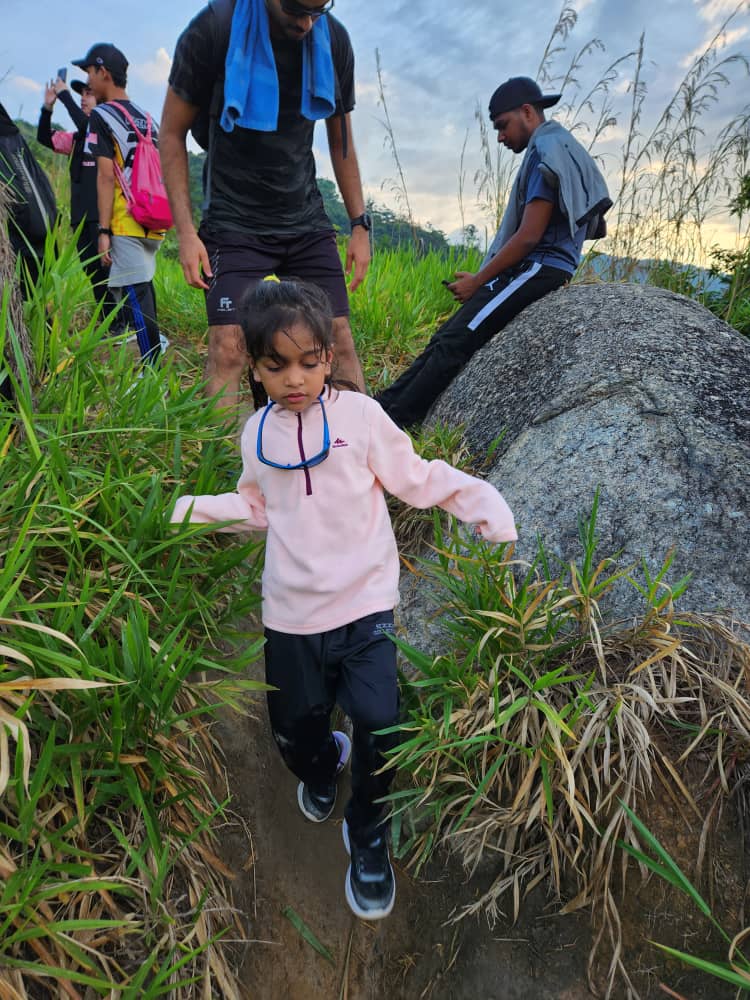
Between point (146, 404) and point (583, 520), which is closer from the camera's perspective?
point (583, 520)

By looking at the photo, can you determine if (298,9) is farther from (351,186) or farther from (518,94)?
(518,94)

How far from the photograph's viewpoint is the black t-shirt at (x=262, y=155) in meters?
2.60

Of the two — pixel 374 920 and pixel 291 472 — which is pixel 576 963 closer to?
pixel 374 920

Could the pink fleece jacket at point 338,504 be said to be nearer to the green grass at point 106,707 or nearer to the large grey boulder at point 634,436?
the green grass at point 106,707

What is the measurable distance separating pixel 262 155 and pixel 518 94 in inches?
75.7

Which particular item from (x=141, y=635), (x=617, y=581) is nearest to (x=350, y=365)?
(x=617, y=581)

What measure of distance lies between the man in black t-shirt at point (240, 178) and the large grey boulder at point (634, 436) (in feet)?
3.73

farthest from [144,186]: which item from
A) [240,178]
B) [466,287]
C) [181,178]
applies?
[466,287]

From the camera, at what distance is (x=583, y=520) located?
2180 mm

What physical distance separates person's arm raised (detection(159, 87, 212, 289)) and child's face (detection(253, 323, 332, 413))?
121 centimetres

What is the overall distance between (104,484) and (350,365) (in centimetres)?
159

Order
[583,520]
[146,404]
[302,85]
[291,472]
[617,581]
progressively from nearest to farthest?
[291,472]
[617,581]
[583,520]
[146,404]
[302,85]

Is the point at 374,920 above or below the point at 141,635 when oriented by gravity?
below

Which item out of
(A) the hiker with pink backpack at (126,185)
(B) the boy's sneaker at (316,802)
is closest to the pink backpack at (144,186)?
(A) the hiker with pink backpack at (126,185)
